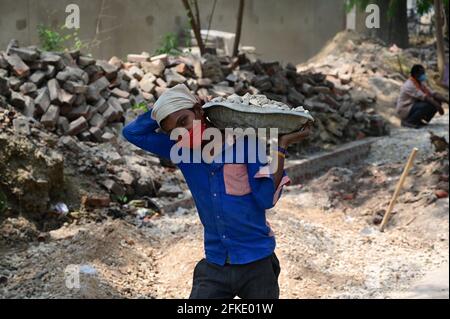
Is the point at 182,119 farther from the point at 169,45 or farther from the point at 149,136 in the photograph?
the point at 169,45

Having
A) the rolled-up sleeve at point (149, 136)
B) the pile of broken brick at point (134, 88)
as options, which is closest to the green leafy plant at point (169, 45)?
the pile of broken brick at point (134, 88)

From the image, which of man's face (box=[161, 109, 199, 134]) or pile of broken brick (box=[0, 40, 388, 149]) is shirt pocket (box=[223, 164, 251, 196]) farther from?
pile of broken brick (box=[0, 40, 388, 149])

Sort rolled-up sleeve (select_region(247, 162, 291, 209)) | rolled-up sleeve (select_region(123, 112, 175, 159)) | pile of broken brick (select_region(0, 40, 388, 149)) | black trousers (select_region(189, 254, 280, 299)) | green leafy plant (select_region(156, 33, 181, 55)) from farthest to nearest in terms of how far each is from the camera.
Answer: green leafy plant (select_region(156, 33, 181, 55)) < pile of broken brick (select_region(0, 40, 388, 149)) < rolled-up sleeve (select_region(123, 112, 175, 159)) < black trousers (select_region(189, 254, 280, 299)) < rolled-up sleeve (select_region(247, 162, 291, 209))

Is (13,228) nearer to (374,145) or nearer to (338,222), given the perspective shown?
(338,222)

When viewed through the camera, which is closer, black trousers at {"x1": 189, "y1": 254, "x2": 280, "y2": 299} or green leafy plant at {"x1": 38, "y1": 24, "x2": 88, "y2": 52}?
black trousers at {"x1": 189, "y1": 254, "x2": 280, "y2": 299}

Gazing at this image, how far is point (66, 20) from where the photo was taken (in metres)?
11.1

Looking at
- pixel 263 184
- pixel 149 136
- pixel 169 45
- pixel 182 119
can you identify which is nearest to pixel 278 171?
pixel 263 184

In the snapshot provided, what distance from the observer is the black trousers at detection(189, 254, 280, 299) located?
312 centimetres

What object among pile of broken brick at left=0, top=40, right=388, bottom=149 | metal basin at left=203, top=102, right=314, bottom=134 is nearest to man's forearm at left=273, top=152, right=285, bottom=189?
metal basin at left=203, top=102, right=314, bottom=134

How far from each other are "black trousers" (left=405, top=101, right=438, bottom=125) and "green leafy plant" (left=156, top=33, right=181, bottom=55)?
3.53 meters

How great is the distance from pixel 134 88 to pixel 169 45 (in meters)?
3.48

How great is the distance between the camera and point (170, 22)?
13664mm
